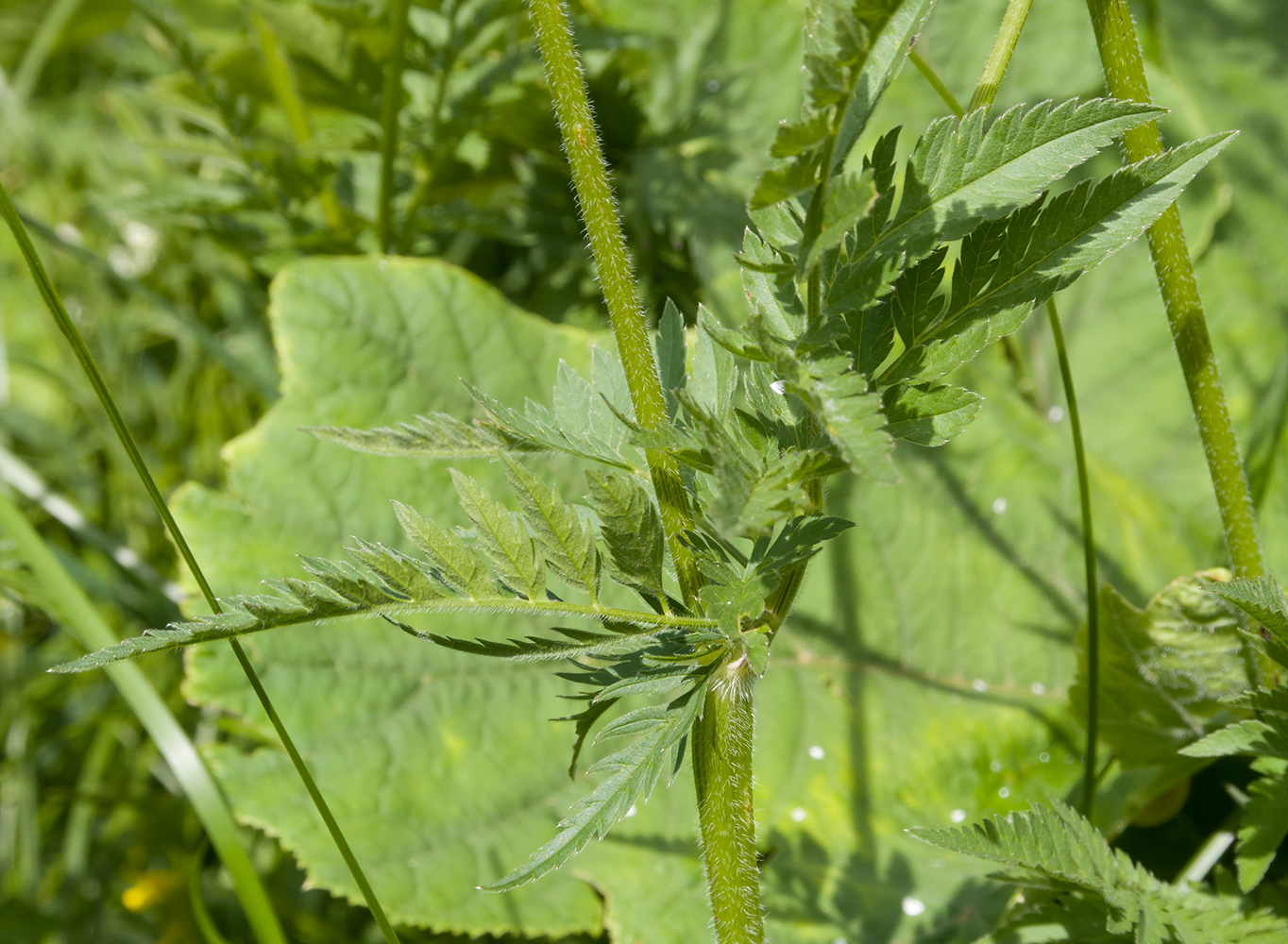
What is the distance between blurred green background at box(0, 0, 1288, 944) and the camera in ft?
4.83

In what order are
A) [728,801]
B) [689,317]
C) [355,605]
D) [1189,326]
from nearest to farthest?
[355,605], [728,801], [1189,326], [689,317]

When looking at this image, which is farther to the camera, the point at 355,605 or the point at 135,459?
the point at 135,459

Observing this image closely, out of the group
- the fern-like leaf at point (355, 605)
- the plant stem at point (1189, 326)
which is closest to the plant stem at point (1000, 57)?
the plant stem at point (1189, 326)

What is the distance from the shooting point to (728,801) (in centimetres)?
79

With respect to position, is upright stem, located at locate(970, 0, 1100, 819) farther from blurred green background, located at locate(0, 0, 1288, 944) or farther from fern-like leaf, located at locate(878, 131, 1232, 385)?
blurred green background, located at locate(0, 0, 1288, 944)

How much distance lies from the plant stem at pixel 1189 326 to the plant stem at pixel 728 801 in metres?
0.50

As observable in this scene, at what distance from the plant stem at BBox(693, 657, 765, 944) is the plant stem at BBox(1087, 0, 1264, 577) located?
50cm

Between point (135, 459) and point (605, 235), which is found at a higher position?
point (605, 235)

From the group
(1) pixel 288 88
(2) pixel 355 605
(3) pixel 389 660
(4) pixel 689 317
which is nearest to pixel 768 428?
(2) pixel 355 605

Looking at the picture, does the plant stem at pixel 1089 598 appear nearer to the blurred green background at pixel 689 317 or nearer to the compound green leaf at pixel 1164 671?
the compound green leaf at pixel 1164 671

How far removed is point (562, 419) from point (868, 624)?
925mm

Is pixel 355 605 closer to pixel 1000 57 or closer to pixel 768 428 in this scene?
pixel 768 428

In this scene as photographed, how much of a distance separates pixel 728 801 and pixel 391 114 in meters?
1.09

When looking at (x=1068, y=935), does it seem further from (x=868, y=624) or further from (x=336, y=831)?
(x=868, y=624)
